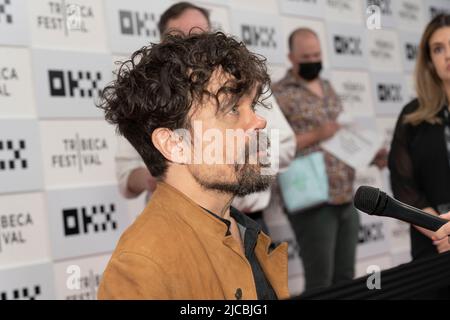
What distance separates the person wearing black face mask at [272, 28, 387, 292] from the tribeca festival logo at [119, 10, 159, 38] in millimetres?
711

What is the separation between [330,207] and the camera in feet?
10.4

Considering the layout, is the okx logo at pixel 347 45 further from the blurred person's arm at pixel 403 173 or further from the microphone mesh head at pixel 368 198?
the microphone mesh head at pixel 368 198

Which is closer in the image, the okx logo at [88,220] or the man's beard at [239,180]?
the man's beard at [239,180]

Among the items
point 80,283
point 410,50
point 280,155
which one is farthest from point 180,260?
point 410,50

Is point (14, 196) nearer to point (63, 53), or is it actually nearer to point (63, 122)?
point (63, 122)

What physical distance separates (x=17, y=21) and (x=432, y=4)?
363 centimetres

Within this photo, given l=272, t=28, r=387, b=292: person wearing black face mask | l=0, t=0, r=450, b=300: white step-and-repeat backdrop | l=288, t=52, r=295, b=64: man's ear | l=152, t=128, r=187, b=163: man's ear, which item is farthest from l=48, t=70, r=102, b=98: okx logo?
l=152, t=128, r=187, b=163: man's ear

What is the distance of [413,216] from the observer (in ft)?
3.22

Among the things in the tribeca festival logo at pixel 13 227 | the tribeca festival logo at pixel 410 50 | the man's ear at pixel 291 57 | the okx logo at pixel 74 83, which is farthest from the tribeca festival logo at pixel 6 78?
the tribeca festival logo at pixel 410 50

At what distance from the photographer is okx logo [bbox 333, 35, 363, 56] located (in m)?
4.19

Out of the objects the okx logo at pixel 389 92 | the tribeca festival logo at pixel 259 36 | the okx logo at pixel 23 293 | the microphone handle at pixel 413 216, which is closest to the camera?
the microphone handle at pixel 413 216

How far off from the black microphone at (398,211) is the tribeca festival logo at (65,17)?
6.95 ft

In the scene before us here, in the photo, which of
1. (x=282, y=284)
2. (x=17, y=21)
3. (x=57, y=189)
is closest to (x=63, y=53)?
(x=17, y=21)

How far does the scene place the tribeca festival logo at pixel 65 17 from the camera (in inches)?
108
